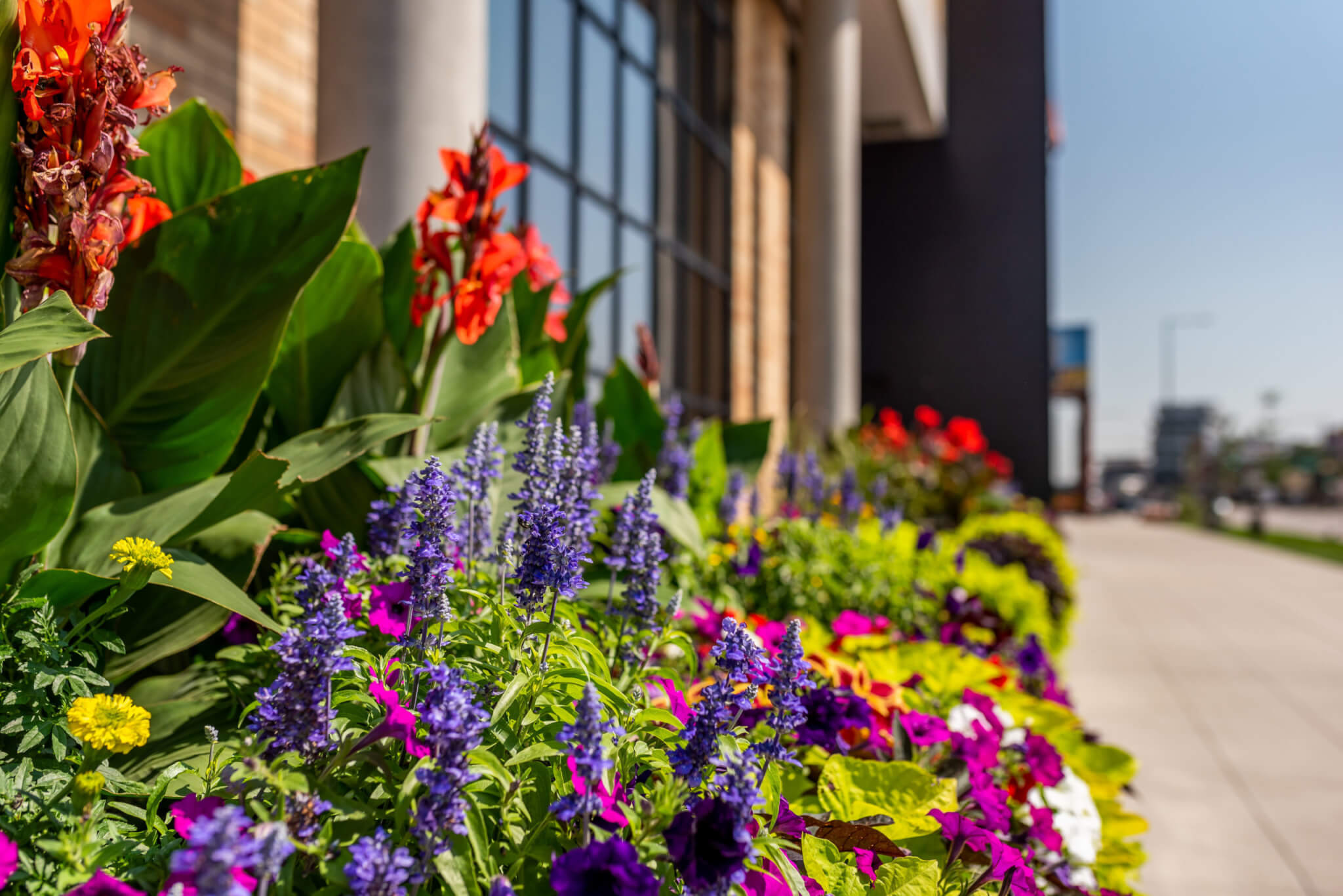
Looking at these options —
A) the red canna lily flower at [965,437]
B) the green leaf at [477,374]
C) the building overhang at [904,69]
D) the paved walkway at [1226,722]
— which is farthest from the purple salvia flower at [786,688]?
the building overhang at [904,69]

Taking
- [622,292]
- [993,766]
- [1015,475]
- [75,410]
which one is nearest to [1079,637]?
[622,292]

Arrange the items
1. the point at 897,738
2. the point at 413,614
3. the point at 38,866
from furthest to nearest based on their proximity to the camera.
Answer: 1. the point at 897,738
2. the point at 413,614
3. the point at 38,866

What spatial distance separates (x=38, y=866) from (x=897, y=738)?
102cm

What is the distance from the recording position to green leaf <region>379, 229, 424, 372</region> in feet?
6.42

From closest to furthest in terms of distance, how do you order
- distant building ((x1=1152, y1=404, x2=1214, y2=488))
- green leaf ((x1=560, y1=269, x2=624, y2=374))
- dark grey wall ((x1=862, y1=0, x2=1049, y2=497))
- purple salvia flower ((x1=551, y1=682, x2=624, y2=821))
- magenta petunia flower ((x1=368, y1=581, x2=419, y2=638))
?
purple salvia flower ((x1=551, y1=682, x2=624, y2=821)), magenta petunia flower ((x1=368, y1=581, x2=419, y2=638)), green leaf ((x1=560, y1=269, x2=624, y2=374)), dark grey wall ((x1=862, y1=0, x2=1049, y2=497)), distant building ((x1=1152, y1=404, x2=1214, y2=488))

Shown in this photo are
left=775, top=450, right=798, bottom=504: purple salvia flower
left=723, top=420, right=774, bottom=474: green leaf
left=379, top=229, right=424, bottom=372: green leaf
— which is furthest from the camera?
left=775, top=450, right=798, bottom=504: purple salvia flower

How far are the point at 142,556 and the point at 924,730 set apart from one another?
1.02 meters

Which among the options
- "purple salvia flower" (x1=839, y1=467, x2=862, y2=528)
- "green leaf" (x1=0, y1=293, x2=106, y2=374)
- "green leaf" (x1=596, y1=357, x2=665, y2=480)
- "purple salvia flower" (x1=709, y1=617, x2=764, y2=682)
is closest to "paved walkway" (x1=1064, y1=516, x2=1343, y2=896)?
"purple salvia flower" (x1=839, y1=467, x2=862, y2=528)

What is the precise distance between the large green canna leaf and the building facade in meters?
1.00

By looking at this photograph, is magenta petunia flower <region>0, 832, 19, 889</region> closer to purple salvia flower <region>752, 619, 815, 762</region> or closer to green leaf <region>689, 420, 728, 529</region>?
purple salvia flower <region>752, 619, 815, 762</region>

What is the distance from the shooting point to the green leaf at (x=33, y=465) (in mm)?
1121

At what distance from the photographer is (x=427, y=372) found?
5.67 feet

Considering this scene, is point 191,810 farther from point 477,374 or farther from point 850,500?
point 850,500

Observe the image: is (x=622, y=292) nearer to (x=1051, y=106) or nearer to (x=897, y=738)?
(x=897, y=738)
